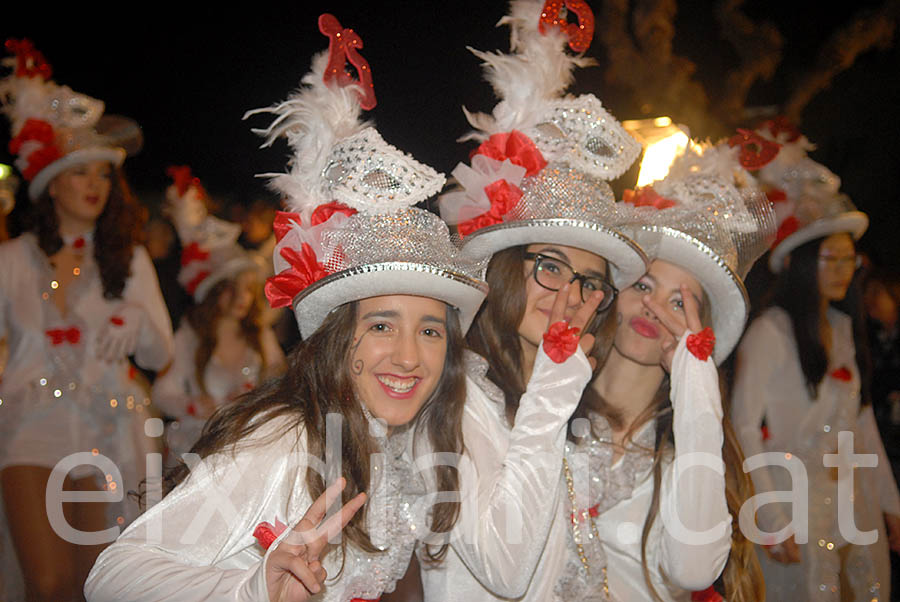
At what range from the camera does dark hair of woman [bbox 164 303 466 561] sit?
2.21 metres

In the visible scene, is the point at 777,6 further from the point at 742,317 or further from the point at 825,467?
the point at 742,317

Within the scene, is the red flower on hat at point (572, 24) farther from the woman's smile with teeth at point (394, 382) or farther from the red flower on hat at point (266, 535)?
the red flower on hat at point (266, 535)

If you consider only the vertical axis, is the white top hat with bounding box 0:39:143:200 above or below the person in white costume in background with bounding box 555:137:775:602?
above

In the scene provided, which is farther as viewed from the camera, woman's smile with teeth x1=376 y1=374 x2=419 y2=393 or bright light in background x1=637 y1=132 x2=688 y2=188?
bright light in background x1=637 y1=132 x2=688 y2=188

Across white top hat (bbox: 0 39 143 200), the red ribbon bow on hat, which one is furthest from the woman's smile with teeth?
white top hat (bbox: 0 39 143 200)

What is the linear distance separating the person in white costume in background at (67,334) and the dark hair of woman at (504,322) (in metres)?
2.25

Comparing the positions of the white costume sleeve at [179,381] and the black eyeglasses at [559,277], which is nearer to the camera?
the black eyeglasses at [559,277]

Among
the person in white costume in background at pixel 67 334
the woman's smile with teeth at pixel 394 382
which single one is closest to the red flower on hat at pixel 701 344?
the woman's smile with teeth at pixel 394 382

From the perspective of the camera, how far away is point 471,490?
2.37 metres

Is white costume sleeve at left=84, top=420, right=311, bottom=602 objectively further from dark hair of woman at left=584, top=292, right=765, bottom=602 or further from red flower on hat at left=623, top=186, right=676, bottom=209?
red flower on hat at left=623, top=186, right=676, bottom=209

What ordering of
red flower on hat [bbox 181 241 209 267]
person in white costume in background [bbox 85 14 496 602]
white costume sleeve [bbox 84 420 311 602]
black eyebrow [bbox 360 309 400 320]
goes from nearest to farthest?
white costume sleeve [bbox 84 420 311 602] → person in white costume in background [bbox 85 14 496 602] → black eyebrow [bbox 360 309 400 320] → red flower on hat [bbox 181 241 209 267]

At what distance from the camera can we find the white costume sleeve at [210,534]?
182cm

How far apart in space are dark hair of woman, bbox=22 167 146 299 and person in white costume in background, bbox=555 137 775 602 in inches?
107

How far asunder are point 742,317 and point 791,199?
1.77 metres
